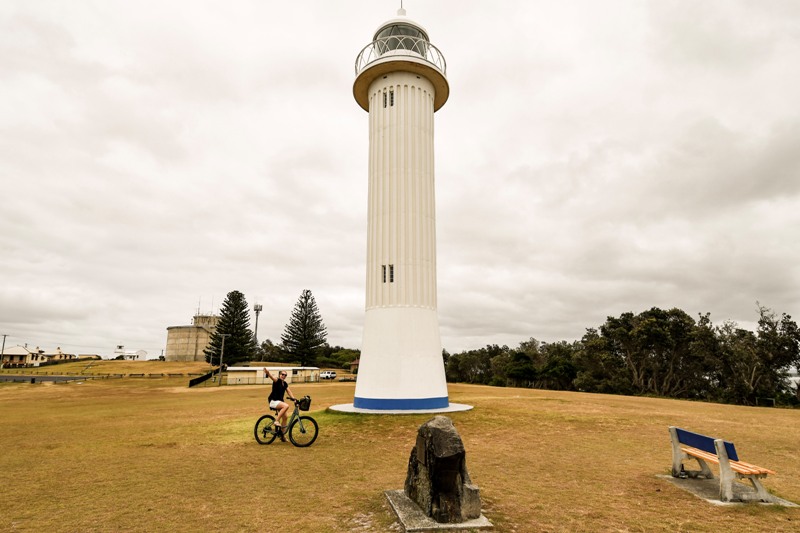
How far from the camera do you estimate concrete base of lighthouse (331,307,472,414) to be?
1655 cm

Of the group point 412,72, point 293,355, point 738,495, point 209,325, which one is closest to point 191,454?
point 738,495

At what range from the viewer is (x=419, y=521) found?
5570mm

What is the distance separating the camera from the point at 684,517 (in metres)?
6.00

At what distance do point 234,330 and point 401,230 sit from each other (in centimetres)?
6424

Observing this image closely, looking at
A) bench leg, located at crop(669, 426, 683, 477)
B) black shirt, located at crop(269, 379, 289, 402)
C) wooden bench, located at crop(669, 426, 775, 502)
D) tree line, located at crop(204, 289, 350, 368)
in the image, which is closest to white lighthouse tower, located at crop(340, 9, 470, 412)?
black shirt, located at crop(269, 379, 289, 402)

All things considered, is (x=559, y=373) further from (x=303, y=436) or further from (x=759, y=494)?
(x=759, y=494)

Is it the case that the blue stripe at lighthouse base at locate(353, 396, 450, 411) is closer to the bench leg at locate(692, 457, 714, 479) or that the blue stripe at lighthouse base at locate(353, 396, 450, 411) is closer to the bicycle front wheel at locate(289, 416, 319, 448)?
the bicycle front wheel at locate(289, 416, 319, 448)

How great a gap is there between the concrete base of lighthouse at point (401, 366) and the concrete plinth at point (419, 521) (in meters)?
10.1

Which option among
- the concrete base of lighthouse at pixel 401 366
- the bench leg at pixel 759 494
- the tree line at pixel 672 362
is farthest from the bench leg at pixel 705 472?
the tree line at pixel 672 362

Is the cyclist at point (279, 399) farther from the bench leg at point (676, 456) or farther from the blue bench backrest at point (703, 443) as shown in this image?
the blue bench backrest at point (703, 443)

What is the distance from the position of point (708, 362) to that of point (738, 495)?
132 feet

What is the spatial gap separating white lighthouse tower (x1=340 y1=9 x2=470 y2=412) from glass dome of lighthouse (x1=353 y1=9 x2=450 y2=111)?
42 mm

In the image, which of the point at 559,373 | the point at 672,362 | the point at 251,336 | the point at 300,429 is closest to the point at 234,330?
the point at 251,336

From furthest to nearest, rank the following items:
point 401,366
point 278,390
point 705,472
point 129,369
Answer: point 129,369 → point 401,366 → point 278,390 → point 705,472
